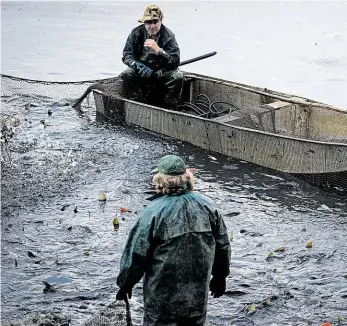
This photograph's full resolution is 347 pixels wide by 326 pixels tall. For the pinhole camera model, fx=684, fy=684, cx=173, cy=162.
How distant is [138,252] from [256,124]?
696 cm

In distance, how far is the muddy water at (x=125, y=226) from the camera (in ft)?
22.5

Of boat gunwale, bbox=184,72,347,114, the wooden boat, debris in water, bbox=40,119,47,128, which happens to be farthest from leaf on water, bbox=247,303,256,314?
debris in water, bbox=40,119,47,128

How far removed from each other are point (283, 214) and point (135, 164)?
2854 mm

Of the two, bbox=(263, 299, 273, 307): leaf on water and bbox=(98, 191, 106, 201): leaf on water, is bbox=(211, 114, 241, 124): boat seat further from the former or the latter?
bbox=(263, 299, 273, 307): leaf on water

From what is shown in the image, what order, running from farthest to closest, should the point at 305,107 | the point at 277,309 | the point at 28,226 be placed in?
the point at 305,107, the point at 28,226, the point at 277,309

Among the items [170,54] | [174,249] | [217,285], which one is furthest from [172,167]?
[170,54]

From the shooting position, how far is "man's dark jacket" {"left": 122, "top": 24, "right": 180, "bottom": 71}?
12086mm

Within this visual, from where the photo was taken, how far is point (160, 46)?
12.1 m

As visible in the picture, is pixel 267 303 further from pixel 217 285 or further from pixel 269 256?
pixel 217 285

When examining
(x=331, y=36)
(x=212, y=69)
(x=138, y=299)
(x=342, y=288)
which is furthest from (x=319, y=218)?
(x=331, y=36)

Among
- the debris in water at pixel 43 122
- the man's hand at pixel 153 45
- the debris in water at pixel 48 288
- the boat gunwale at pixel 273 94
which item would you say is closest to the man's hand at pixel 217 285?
the debris in water at pixel 48 288

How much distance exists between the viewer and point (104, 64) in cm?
1948

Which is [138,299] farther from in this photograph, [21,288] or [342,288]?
[342,288]

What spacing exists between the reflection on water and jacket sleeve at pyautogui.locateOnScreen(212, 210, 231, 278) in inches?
65.5
